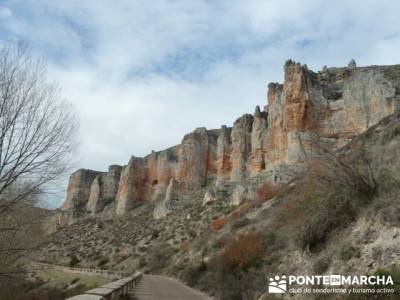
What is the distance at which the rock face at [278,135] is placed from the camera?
4012 centimetres

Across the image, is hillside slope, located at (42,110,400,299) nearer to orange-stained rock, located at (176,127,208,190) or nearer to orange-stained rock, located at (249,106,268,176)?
orange-stained rock, located at (249,106,268,176)

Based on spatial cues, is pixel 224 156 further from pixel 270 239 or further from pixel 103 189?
pixel 270 239

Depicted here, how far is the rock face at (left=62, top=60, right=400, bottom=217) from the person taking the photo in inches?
1580

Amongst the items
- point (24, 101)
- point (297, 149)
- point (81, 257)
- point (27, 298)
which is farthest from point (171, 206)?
point (24, 101)

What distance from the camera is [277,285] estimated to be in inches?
416

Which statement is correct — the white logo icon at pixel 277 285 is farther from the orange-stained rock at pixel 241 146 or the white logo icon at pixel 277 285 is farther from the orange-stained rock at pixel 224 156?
the orange-stained rock at pixel 224 156

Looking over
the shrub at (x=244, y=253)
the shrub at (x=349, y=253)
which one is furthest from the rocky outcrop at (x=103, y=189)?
the shrub at (x=349, y=253)

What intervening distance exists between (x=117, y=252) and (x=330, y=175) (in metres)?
39.2

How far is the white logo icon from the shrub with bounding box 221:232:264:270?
2782mm

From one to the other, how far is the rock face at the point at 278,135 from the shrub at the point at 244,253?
10.5 meters

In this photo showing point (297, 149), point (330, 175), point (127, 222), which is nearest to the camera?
point (330, 175)

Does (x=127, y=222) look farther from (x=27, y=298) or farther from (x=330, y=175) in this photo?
(x=330, y=175)

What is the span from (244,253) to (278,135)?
33292 millimetres

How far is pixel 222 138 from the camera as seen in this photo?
6788cm
